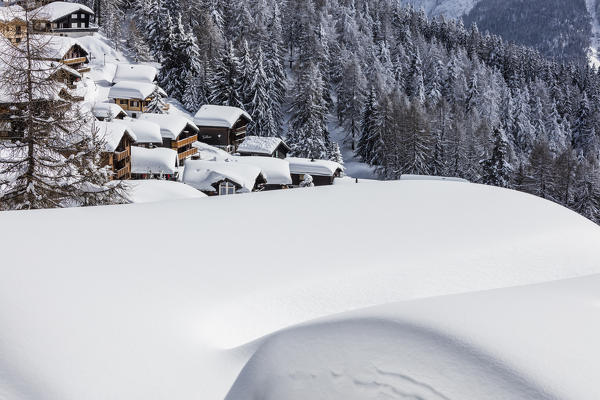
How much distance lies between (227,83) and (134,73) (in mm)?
10236

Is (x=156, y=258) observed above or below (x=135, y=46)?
below

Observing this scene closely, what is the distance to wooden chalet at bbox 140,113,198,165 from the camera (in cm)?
4719

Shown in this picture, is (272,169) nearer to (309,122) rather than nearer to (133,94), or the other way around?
(309,122)

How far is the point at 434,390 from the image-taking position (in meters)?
4.66

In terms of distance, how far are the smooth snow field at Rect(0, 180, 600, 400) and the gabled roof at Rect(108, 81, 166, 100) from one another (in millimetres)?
50085

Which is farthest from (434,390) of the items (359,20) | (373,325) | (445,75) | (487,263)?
(359,20)

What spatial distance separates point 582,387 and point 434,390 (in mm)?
1093

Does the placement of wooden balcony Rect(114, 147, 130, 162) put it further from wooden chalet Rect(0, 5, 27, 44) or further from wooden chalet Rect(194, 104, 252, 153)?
wooden chalet Rect(194, 104, 252, 153)

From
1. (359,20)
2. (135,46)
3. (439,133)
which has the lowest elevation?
(439,133)

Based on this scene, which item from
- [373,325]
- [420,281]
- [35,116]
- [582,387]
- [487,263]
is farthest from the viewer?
[35,116]

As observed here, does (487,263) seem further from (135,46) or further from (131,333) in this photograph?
(135,46)

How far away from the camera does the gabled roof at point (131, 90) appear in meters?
56.5

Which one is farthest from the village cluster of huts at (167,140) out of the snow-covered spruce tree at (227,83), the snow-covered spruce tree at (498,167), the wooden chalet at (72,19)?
the snow-covered spruce tree at (498,167)

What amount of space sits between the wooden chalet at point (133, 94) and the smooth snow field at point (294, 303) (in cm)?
5029
